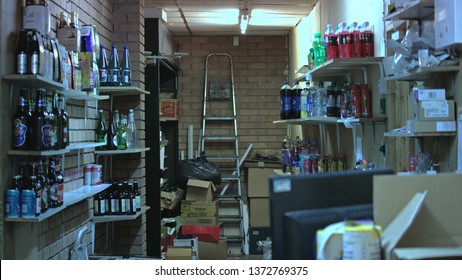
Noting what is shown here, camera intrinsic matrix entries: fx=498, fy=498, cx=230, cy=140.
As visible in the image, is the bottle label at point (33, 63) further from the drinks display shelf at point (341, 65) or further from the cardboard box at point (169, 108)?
the cardboard box at point (169, 108)

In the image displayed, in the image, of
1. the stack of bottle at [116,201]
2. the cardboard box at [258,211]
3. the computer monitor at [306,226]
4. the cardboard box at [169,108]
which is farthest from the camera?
the cardboard box at [258,211]

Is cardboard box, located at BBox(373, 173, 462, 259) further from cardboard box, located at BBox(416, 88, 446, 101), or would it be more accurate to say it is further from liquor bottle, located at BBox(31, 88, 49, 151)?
liquor bottle, located at BBox(31, 88, 49, 151)

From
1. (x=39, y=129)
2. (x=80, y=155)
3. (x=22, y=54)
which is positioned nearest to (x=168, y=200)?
(x=80, y=155)

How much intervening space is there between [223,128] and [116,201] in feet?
10.4

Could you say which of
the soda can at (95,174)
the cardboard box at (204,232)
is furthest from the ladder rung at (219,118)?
the soda can at (95,174)

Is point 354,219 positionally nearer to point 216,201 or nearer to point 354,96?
point 354,96

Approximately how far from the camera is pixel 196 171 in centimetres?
570

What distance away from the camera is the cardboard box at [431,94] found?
2.15 meters

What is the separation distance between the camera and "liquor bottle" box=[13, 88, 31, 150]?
2164 mm

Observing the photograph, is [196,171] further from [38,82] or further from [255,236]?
[38,82]

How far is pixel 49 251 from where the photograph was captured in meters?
2.62

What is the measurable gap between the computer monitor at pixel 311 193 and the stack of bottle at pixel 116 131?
237cm

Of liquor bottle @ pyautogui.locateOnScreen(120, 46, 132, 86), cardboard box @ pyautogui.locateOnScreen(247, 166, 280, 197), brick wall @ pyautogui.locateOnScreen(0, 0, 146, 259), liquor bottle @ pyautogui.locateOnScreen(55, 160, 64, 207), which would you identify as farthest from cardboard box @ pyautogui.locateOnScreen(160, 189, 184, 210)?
liquor bottle @ pyautogui.locateOnScreen(55, 160, 64, 207)

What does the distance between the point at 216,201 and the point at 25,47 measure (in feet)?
12.1
